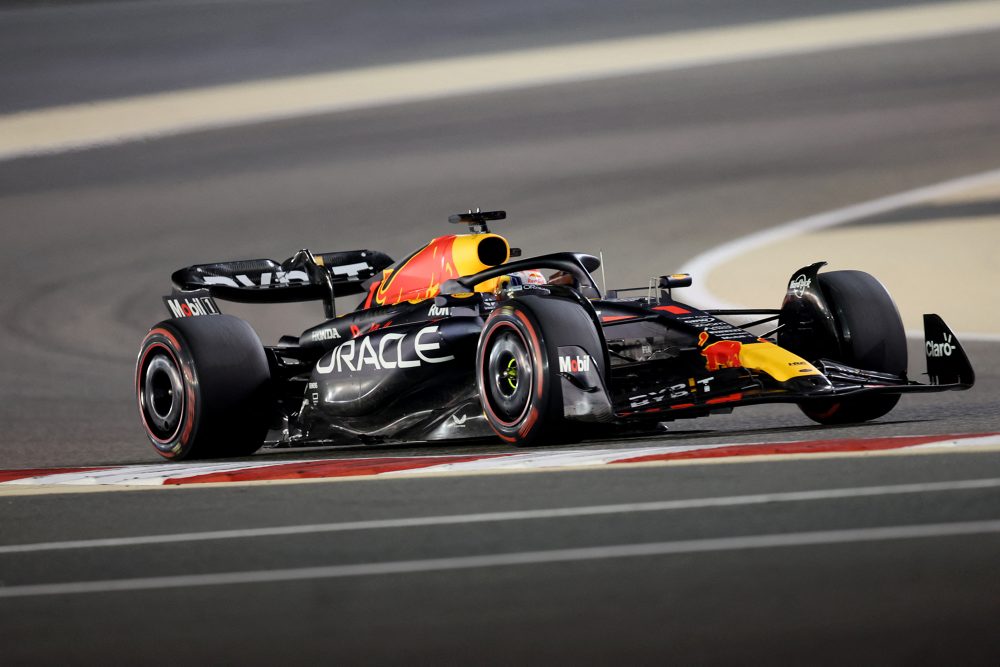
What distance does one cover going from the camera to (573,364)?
315 inches

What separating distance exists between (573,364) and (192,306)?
3.63 meters

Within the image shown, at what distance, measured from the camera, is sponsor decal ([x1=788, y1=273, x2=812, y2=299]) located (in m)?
9.40

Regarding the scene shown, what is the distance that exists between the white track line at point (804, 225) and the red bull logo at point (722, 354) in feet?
21.2

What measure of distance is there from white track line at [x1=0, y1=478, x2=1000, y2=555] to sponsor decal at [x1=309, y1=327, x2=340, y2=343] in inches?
179

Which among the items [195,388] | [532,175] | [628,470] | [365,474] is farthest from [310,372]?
[532,175]

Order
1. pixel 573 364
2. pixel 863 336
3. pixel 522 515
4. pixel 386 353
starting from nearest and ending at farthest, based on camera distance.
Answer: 1. pixel 522 515
2. pixel 573 364
3. pixel 863 336
4. pixel 386 353

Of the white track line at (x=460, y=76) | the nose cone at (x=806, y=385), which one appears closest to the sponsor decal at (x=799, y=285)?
the nose cone at (x=806, y=385)

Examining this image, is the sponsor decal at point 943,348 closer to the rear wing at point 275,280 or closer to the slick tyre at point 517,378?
the slick tyre at point 517,378

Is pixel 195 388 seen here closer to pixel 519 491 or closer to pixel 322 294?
pixel 322 294

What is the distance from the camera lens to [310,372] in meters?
10.3

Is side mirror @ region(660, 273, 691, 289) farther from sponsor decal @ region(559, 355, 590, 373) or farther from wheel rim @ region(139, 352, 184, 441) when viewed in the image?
wheel rim @ region(139, 352, 184, 441)

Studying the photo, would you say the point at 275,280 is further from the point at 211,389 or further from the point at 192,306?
the point at 211,389

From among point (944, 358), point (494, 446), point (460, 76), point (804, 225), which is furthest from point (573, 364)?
point (460, 76)

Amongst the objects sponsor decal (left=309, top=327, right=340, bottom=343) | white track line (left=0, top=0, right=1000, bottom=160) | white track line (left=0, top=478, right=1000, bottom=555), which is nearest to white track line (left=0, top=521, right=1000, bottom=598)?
white track line (left=0, top=478, right=1000, bottom=555)
